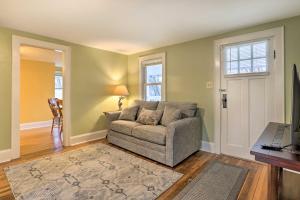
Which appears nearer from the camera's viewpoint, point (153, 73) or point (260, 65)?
point (260, 65)

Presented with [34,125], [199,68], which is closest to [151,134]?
[199,68]

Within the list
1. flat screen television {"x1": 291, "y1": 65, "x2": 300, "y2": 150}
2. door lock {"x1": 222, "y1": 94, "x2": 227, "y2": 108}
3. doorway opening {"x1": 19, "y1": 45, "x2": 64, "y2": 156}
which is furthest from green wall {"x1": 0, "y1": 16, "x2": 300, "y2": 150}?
flat screen television {"x1": 291, "y1": 65, "x2": 300, "y2": 150}

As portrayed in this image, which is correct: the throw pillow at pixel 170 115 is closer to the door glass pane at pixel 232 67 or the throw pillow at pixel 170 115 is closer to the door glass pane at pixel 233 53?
the door glass pane at pixel 232 67

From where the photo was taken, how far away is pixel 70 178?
2.15 meters

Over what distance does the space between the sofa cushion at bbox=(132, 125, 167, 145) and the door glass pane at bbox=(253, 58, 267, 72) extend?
5.85ft

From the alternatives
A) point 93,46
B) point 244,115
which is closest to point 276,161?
point 244,115

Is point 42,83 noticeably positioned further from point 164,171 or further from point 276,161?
point 276,161

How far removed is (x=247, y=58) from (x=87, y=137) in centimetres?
361

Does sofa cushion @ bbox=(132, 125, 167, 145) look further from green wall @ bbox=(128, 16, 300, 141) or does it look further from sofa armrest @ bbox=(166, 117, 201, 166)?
green wall @ bbox=(128, 16, 300, 141)

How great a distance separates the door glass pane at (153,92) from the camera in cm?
418

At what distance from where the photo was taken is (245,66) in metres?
2.82

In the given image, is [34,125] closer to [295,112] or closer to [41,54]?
[41,54]

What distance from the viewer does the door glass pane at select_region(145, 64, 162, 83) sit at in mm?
4138

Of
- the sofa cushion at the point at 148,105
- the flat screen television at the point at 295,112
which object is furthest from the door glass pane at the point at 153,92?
the flat screen television at the point at 295,112
